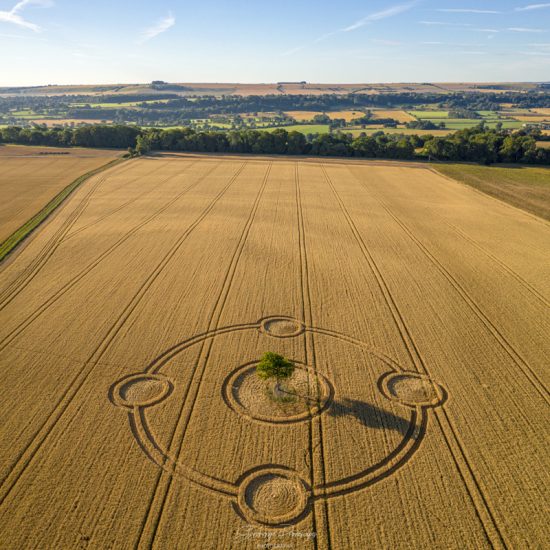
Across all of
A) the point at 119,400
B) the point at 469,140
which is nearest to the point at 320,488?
the point at 119,400

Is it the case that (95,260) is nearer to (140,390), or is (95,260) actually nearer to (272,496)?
(140,390)

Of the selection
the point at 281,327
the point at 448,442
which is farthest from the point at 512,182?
the point at 448,442

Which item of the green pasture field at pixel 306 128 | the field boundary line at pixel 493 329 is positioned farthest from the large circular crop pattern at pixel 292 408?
the green pasture field at pixel 306 128

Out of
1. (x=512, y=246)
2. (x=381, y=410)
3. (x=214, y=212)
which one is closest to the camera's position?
(x=381, y=410)

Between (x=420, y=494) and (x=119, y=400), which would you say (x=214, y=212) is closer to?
(x=119, y=400)

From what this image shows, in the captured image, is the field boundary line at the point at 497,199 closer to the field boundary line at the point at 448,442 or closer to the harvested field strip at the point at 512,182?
the harvested field strip at the point at 512,182

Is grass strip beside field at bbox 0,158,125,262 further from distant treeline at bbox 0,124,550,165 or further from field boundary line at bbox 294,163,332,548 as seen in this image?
distant treeline at bbox 0,124,550,165
